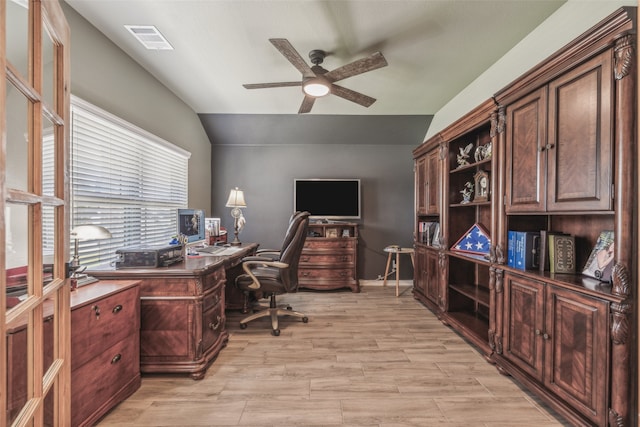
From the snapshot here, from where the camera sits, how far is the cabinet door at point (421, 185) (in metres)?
3.34

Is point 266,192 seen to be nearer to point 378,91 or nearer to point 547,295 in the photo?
point 378,91

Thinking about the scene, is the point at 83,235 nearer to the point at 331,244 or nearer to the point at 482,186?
the point at 331,244

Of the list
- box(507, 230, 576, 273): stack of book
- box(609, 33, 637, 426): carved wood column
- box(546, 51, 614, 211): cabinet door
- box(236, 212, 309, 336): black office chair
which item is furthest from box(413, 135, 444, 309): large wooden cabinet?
box(609, 33, 637, 426): carved wood column

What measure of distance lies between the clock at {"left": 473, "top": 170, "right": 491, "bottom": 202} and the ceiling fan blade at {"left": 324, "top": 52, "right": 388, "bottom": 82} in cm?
133

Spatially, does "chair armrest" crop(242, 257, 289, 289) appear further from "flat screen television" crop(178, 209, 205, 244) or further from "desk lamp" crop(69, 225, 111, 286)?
"desk lamp" crop(69, 225, 111, 286)

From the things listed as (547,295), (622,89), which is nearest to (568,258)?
(547,295)

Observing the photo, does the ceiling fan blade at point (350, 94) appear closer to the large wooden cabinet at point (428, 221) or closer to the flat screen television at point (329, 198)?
the large wooden cabinet at point (428, 221)

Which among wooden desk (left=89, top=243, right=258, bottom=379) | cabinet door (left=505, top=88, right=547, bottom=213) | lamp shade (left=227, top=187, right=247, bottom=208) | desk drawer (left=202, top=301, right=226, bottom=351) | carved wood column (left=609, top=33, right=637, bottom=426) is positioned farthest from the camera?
lamp shade (left=227, top=187, right=247, bottom=208)

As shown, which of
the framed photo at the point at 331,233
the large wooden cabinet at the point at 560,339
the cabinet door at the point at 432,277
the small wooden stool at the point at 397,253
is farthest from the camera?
the framed photo at the point at 331,233

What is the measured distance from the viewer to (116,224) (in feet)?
7.67

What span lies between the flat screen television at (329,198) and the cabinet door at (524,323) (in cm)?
260

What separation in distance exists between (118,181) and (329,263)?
2.74 meters

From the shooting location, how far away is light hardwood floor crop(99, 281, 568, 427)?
5.02ft

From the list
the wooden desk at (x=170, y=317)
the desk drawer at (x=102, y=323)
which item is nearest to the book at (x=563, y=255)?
the wooden desk at (x=170, y=317)
